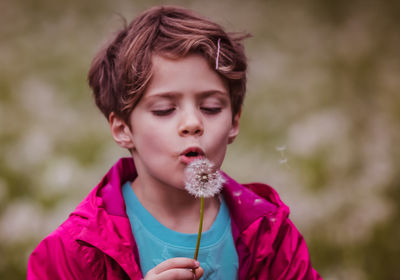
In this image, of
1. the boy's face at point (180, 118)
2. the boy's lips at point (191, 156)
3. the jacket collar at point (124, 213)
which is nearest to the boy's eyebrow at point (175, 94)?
the boy's face at point (180, 118)

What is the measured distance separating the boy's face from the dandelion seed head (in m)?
0.03

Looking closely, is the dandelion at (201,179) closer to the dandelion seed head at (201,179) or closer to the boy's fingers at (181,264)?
the dandelion seed head at (201,179)

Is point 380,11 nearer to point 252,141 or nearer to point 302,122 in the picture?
point 302,122

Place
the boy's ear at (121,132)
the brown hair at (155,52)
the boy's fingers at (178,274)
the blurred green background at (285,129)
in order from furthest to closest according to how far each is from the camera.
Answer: the blurred green background at (285,129)
the boy's ear at (121,132)
the brown hair at (155,52)
the boy's fingers at (178,274)

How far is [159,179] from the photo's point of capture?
4.33 feet

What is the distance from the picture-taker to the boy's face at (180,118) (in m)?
1.24

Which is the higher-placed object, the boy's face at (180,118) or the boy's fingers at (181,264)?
the boy's face at (180,118)

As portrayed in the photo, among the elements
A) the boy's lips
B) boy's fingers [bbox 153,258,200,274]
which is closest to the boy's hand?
boy's fingers [bbox 153,258,200,274]

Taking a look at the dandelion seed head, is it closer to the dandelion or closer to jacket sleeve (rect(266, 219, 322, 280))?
the dandelion

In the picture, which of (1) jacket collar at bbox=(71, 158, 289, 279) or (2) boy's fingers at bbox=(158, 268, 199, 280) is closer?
(2) boy's fingers at bbox=(158, 268, 199, 280)

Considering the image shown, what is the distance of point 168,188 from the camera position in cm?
141

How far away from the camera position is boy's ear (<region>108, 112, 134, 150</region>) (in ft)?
4.73

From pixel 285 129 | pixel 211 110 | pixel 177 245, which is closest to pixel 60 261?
pixel 177 245

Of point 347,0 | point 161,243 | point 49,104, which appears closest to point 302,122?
point 347,0
